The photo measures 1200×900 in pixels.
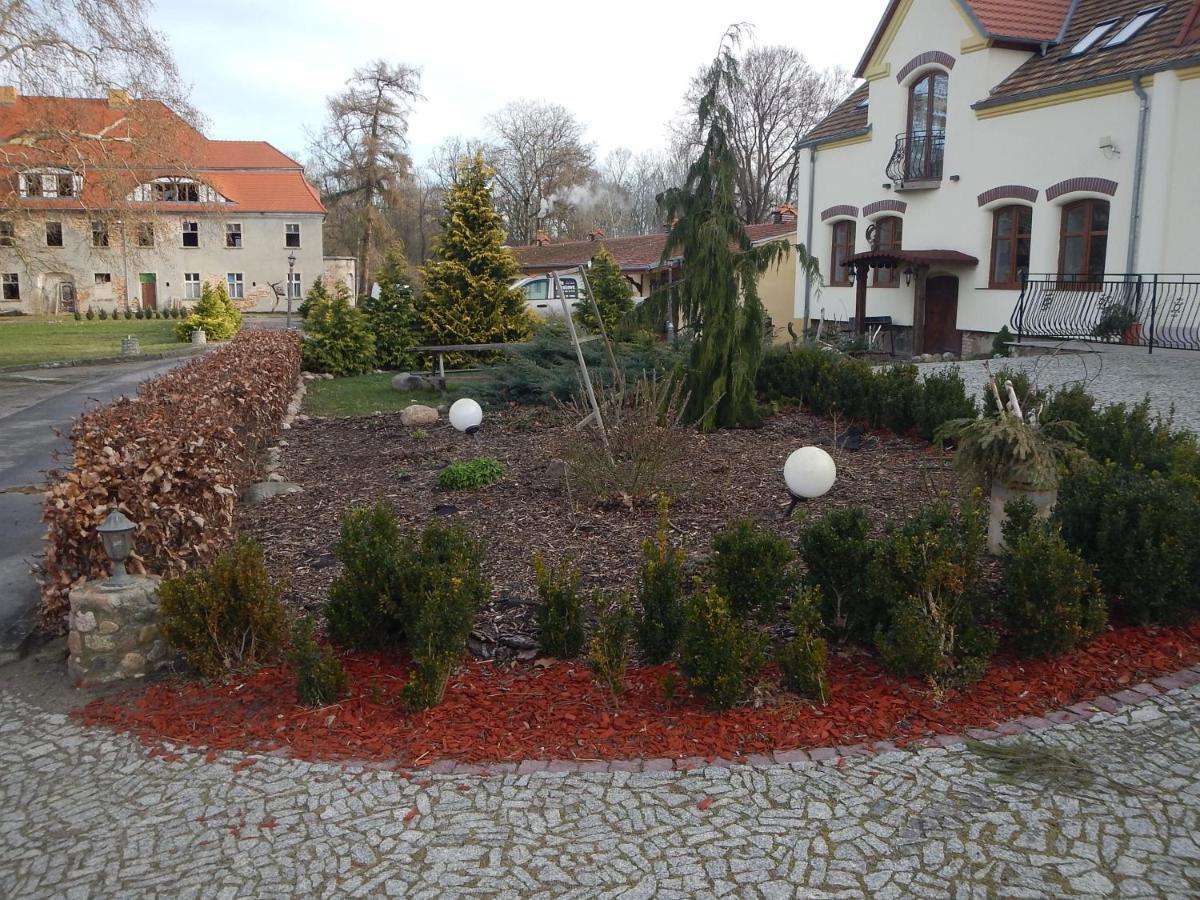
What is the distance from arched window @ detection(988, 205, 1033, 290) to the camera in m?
19.1

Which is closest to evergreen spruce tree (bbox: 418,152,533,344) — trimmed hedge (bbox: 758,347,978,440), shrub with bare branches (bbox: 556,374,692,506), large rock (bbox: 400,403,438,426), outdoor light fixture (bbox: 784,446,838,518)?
large rock (bbox: 400,403,438,426)

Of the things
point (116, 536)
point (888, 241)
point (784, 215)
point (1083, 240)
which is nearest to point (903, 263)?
point (888, 241)

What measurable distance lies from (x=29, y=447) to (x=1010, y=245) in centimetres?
1740

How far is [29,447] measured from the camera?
11.2 meters

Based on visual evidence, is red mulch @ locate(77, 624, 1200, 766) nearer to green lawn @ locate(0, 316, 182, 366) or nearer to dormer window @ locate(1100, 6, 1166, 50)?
dormer window @ locate(1100, 6, 1166, 50)

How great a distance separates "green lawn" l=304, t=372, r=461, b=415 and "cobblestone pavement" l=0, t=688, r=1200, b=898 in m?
9.92

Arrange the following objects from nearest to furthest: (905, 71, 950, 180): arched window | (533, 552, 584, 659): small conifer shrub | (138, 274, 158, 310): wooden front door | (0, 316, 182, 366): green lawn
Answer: (533, 552, 584, 659): small conifer shrub, (905, 71, 950, 180): arched window, (0, 316, 182, 366): green lawn, (138, 274, 158, 310): wooden front door

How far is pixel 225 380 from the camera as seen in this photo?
8.40 m

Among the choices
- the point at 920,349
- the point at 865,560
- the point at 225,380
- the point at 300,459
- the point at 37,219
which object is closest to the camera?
the point at 865,560

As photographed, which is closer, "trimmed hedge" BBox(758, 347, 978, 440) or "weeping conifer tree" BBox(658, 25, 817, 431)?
"trimmed hedge" BBox(758, 347, 978, 440)

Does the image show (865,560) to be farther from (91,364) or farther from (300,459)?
(91,364)

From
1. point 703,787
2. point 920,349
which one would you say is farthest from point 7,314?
point 703,787

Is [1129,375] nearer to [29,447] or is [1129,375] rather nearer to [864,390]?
[864,390]

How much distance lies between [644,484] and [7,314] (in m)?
46.4
